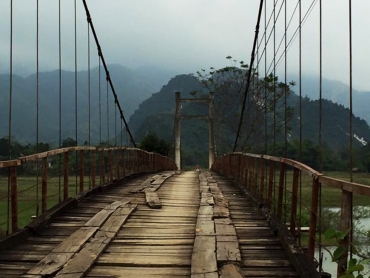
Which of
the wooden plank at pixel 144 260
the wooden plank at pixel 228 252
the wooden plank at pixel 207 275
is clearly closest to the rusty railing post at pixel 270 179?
the wooden plank at pixel 228 252

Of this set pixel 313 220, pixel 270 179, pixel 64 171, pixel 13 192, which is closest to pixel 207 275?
pixel 313 220

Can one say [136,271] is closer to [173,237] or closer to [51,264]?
[51,264]

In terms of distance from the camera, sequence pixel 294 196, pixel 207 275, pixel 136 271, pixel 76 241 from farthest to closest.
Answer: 1. pixel 294 196
2. pixel 76 241
3. pixel 136 271
4. pixel 207 275

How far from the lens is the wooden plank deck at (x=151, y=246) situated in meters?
3.51

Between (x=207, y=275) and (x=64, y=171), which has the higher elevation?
(x=64, y=171)

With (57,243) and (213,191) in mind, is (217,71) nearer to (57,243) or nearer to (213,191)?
(213,191)

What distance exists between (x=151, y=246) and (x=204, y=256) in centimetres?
67

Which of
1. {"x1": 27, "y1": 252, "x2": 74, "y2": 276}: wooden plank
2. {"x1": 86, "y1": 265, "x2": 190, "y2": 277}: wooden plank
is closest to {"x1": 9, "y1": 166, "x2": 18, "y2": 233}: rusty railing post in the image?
{"x1": 27, "y1": 252, "x2": 74, "y2": 276}: wooden plank

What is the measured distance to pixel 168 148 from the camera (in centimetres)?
3681

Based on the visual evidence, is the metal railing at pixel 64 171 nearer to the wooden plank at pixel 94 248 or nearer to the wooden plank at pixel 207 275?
the wooden plank at pixel 94 248

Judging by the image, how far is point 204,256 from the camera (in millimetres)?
3809

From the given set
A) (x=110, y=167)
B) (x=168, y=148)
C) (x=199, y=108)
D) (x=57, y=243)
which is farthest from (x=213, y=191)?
(x=199, y=108)

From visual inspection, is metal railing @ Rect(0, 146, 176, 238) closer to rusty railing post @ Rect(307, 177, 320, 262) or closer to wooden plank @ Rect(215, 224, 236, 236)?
wooden plank @ Rect(215, 224, 236, 236)

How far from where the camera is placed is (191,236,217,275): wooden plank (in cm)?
348
